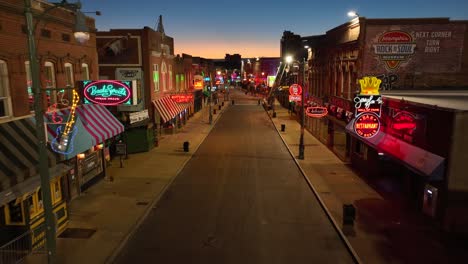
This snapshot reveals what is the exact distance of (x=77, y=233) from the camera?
13672 millimetres

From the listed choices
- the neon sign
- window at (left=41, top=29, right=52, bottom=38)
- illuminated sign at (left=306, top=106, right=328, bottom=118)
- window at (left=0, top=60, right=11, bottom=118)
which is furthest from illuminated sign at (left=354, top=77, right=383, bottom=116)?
window at (left=0, top=60, right=11, bottom=118)

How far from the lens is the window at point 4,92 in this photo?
13.2 metres

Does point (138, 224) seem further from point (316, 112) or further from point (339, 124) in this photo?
point (316, 112)

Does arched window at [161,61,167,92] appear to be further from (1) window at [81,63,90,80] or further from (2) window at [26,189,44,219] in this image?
(2) window at [26,189,44,219]

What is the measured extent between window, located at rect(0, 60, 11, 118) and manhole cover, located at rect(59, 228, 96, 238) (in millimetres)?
4940

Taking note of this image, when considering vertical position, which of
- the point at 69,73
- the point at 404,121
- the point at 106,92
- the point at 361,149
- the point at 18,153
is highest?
the point at 69,73

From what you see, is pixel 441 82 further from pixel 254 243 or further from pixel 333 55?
pixel 254 243

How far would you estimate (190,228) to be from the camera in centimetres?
1443

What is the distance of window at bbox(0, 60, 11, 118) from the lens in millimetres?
13211

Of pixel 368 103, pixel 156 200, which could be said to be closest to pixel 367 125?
pixel 368 103

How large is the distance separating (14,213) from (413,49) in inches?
865

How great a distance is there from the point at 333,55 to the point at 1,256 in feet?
83.0

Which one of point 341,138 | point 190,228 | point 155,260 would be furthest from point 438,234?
point 341,138

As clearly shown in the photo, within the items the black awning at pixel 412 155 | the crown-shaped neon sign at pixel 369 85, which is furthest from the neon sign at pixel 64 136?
the crown-shaped neon sign at pixel 369 85
